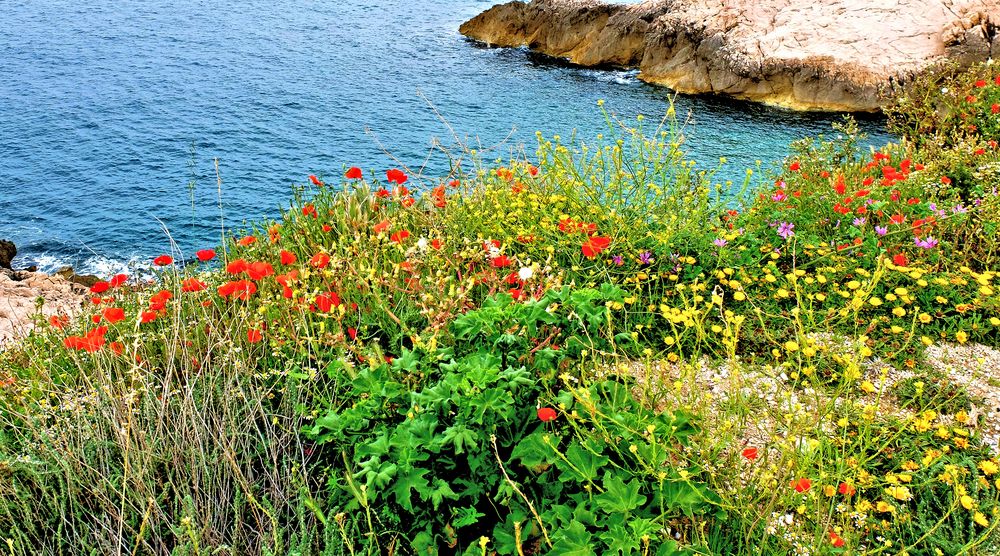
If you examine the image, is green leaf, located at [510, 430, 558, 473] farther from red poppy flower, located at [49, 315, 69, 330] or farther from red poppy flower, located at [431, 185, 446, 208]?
red poppy flower, located at [431, 185, 446, 208]

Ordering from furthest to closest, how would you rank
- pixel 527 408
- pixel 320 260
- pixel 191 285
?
pixel 320 260 → pixel 191 285 → pixel 527 408

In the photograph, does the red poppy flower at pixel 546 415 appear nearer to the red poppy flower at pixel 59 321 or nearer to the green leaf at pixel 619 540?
the green leaf at pixel 619 540

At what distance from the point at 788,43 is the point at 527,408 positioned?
19.0 m

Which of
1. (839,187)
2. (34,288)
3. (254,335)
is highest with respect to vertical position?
(839,187)

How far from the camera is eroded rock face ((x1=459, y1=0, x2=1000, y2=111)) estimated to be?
1758 centimetres

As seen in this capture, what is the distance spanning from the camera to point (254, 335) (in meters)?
3.56

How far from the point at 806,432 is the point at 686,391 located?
3.36 feet

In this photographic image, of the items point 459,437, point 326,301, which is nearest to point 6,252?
point 326,301

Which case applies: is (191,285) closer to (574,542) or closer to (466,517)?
(466,517)

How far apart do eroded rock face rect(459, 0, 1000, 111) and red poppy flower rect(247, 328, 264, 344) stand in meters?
14.4

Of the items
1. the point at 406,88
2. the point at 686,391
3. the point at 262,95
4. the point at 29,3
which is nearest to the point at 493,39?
the point at 406,88

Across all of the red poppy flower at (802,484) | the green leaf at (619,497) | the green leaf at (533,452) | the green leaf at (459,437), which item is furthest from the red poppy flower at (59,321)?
the red poppy flower at (802,484)

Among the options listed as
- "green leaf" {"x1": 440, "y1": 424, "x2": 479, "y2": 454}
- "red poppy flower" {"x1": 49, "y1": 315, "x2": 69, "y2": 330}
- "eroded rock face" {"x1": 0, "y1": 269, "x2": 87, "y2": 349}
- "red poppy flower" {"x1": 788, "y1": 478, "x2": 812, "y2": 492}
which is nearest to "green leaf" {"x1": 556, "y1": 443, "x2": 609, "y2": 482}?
"green leaf" {"x1": 440, "y1": 424, "x2": 479, "y2": 454}

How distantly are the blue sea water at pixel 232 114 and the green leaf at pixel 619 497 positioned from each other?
851cm
